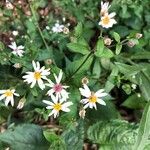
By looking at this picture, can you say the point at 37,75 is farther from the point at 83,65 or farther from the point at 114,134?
the point at 114,134

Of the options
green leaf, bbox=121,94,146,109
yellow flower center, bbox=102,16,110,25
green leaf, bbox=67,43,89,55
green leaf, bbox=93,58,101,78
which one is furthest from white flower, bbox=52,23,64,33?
green leaf, bbox=121,94,146,109

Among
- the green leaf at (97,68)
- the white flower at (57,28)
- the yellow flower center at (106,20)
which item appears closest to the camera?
the yellow flower center at (106,20)

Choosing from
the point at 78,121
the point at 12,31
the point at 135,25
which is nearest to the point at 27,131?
the point at 78,121

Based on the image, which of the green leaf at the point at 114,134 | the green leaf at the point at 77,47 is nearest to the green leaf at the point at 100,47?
the green leaf at the point at 77,47

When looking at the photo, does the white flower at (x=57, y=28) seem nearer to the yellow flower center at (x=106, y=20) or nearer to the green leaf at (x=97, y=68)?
the green leaf at (x=97, y=68)

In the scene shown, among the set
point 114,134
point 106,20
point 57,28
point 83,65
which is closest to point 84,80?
point 83,65

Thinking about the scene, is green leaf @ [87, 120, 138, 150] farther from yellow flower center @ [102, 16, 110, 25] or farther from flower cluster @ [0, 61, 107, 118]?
yellow flower center @ [102, 16, 110, 25]

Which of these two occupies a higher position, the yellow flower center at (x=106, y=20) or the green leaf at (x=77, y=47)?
the yellow flower center at (x=106, y=20)
